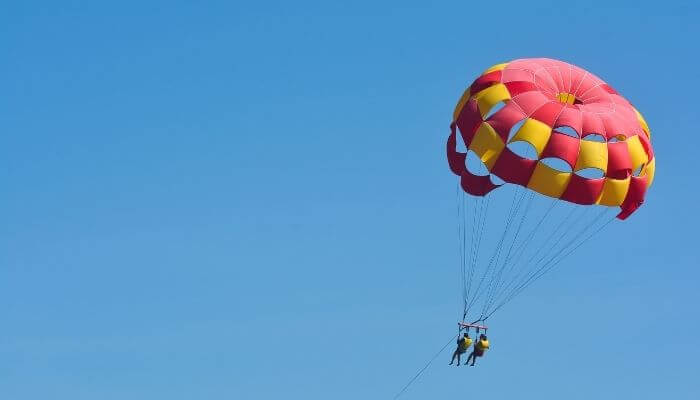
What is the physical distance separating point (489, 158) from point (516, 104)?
188 centimetres

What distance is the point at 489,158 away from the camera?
226ft

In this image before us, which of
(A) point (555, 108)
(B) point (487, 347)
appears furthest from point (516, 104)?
(B) point (487, 347)

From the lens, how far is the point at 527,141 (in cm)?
6831

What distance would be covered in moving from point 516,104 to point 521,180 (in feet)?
7.78

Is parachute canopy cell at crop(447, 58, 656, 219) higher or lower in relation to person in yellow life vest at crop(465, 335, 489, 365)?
higher

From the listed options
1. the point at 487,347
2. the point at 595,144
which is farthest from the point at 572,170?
the point at 487,347

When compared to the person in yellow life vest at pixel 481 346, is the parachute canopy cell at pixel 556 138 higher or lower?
higher

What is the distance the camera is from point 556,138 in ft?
224

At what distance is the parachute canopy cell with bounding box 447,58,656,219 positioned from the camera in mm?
68312

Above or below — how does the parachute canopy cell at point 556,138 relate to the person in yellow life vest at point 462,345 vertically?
above

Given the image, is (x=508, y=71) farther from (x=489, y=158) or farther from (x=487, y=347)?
(x=487, y=347)

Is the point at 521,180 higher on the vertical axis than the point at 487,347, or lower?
higher

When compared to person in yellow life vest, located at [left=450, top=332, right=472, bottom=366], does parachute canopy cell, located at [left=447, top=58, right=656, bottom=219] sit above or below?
above

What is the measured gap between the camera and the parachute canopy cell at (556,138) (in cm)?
6831
